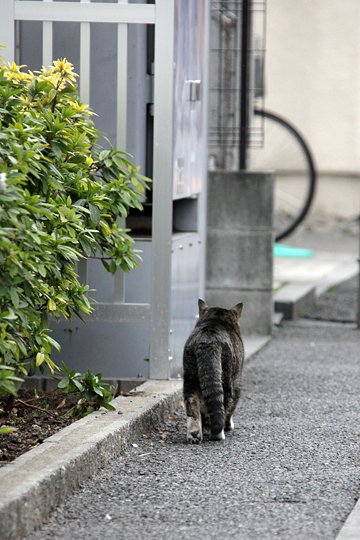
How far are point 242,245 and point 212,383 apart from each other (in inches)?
164

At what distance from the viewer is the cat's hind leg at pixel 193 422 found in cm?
552

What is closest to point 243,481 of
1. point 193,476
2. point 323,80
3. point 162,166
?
point 193,476

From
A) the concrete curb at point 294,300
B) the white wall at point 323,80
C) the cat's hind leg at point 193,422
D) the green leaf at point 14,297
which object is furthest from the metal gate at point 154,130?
the white wall at point 323,80

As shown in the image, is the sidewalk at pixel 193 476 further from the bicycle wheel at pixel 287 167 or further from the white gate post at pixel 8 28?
the bicycle wheel at pixel 287 167

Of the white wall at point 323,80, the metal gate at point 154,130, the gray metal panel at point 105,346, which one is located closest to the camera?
the metal gate at point 154,130

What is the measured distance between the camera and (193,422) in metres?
5.52

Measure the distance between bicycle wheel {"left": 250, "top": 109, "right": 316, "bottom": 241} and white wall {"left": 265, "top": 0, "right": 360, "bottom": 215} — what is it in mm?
938

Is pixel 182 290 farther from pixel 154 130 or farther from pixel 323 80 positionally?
pixel 323 80

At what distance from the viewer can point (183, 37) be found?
6.59 m

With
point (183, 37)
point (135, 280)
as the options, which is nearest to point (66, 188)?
point (135, 280)

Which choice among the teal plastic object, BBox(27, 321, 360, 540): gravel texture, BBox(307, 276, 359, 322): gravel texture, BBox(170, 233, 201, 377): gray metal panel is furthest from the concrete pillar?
the teal plastic object

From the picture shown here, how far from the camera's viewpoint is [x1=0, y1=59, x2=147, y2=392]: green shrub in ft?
14.3

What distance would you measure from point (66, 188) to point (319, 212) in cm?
1322

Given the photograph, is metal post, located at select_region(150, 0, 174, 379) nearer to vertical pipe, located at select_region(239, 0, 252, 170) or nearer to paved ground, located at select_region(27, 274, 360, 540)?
paved ground, located at select_region(27, 274, 360, 540)
